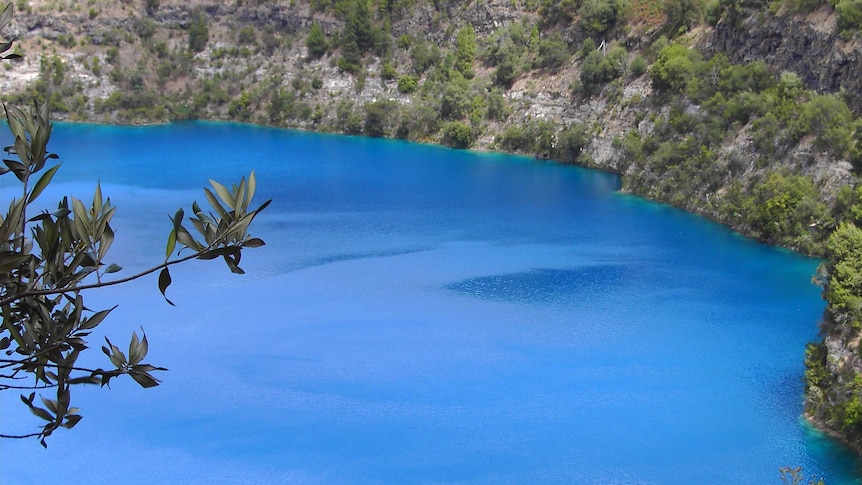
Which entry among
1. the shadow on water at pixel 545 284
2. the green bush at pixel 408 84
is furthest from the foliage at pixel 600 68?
the shadow on water at pixel 545 284

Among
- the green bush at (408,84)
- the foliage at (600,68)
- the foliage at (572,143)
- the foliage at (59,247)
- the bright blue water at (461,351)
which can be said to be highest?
the foliage at (59,247)

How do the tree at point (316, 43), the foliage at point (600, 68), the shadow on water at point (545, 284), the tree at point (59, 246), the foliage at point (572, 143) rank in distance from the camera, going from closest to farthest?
the tree at point (59, 246) → the shadow on water at point (545, 284) → the foliage at point (572, 143) → the foliage at point (600, 68) → the tree at point (316, 43)

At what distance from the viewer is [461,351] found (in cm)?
2239

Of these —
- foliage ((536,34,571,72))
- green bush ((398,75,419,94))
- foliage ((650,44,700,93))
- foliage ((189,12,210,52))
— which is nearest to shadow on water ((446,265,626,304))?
foliage ((650,44,700,93))

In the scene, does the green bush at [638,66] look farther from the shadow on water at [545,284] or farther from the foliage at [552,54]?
the shadow on water at [545,284]

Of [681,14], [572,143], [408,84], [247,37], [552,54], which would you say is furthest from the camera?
[247,37]

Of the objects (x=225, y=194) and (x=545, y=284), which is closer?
(x=225, y=194)

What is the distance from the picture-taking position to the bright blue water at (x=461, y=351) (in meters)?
17.5

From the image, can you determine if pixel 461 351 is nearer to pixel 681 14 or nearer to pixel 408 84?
pixel 681 14

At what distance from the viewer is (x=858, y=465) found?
16.8 meters

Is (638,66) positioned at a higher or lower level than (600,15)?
lower

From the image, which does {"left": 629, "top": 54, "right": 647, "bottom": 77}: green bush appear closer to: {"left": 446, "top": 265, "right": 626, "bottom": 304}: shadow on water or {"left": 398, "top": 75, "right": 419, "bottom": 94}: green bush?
{"left": 398, "top": 75, "right": 419, "bottom": 94}: green bush

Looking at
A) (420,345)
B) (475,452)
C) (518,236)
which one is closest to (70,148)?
(518,236)

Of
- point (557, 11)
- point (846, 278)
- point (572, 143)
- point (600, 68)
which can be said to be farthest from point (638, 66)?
point (846, 278)
